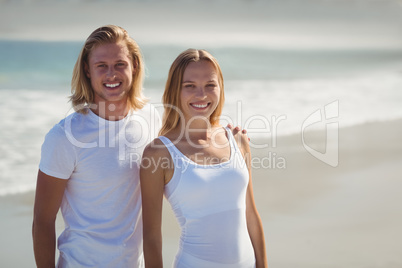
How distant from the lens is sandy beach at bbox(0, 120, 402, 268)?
4.38 meters

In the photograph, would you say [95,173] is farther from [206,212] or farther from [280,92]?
[280,92]

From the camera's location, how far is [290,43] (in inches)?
806

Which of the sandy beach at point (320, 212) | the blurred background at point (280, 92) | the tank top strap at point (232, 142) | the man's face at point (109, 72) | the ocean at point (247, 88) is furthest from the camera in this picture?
the ocean at point (247, 88)

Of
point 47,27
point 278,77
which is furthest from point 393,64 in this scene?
point 47,27

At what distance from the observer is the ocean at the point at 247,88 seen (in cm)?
791

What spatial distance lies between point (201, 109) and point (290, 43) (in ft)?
60.7

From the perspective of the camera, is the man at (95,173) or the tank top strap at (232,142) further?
the tank top strap at (232,142)

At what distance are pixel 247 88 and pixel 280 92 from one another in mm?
1104

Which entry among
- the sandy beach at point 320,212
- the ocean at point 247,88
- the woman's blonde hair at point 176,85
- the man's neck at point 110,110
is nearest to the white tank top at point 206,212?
the woman's blonde hair at point 176,85

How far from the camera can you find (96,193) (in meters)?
2.61

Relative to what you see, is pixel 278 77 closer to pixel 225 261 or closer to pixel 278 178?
pixel 278 178

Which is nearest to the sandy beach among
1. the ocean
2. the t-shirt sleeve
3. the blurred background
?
the blurred background

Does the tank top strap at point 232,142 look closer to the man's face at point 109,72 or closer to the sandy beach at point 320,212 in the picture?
the man's face at point 109,72

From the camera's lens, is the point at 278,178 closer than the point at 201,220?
No
